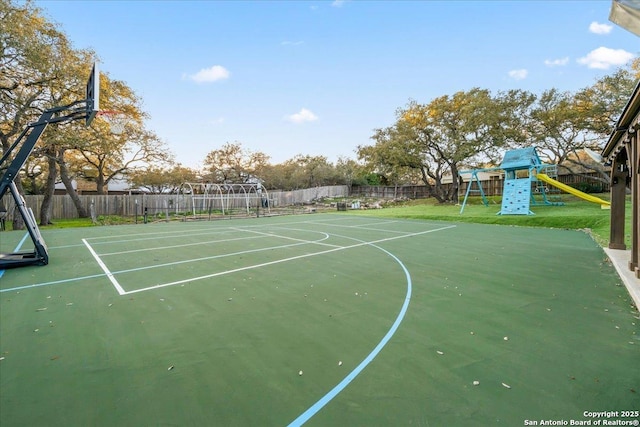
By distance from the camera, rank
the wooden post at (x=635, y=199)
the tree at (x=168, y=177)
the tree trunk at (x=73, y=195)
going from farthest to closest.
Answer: the tree at (x=168, y=177) < the tree trunk at (x=73, y=195) < the wooden post at (x=635, y=199)

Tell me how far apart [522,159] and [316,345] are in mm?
18642

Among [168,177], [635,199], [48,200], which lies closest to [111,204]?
[48,200]

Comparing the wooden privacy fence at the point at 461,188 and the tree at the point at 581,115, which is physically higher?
the tree at the point at 581,115

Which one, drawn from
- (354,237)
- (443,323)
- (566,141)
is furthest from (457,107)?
(443,323)

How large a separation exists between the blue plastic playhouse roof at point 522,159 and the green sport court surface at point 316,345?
12.4 meters

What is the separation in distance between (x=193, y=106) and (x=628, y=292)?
22.7 meters

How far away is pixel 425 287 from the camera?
4762 mm

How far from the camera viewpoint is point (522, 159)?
1691 cm

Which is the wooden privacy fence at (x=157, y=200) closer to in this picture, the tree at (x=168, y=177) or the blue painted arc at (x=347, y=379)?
the tree at (x=168, y=177)

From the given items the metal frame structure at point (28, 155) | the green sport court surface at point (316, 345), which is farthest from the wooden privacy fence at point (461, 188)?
the metal frame structure at point (28, 155)

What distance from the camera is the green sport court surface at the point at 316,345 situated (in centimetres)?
205

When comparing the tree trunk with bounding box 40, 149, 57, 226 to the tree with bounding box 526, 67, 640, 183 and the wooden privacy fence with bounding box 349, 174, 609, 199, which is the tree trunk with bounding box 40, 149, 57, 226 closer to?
the wooden privacy fence with bounding box 349, 174, 609, 199

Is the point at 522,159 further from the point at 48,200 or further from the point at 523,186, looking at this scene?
the point at 48,200

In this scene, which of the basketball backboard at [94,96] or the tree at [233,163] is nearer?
the basketball backboard at [94,96]
